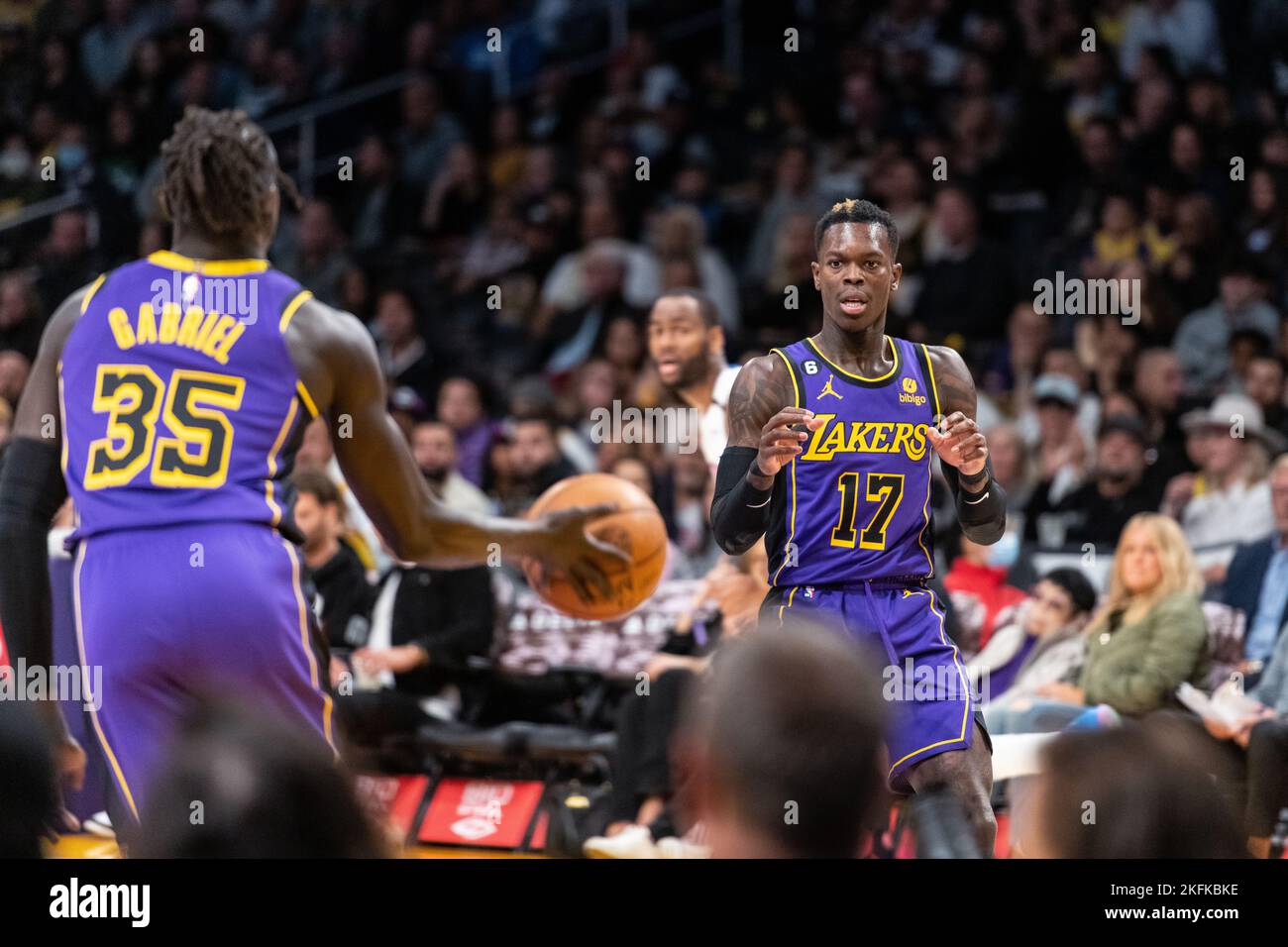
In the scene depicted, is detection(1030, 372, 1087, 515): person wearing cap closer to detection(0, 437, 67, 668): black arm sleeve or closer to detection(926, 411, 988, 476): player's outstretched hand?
detection(926, 411, 988, 476): player's outstretched hand

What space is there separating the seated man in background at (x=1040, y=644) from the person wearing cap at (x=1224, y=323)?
215 centimetres

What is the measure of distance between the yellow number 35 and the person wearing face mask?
514 cm

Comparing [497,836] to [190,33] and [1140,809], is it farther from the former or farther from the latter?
[190,33]

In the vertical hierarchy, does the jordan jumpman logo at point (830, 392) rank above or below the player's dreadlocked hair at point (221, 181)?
below

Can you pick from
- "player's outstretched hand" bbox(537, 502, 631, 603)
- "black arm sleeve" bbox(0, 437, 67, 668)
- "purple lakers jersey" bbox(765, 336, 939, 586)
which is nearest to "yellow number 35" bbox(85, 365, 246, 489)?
"black arm sleeve" bbox(0, 437, 67, 668)

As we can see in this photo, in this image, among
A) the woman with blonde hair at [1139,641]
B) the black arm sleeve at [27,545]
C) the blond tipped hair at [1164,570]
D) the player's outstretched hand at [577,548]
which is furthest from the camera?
the blond tipped hair at [1164,570]

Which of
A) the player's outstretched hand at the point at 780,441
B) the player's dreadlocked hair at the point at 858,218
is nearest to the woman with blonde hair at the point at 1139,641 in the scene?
the player's dreadlocked hair at the point at 858,218

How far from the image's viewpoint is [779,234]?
1166 cm

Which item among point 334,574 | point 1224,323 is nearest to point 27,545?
point 334,574

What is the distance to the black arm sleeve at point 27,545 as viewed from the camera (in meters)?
3.66

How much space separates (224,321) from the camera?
144 inches

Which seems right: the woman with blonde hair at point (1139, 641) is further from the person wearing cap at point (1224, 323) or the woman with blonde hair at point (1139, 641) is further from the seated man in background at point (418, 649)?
the seated man in background at point (418, 649)

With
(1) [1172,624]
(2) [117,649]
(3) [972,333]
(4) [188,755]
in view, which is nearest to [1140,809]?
(4) [188,755]

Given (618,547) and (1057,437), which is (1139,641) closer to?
(1057,437)
